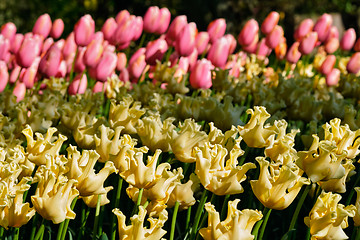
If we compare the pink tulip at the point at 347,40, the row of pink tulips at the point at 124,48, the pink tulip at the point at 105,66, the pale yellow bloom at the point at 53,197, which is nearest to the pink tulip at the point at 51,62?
the row of pink tulips at the point at 124,48

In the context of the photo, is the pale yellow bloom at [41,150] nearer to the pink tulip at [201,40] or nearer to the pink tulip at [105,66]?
the pink tulip at [105,66]

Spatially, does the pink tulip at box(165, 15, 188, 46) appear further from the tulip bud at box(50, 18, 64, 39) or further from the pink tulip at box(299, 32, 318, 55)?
the pink tulip at box(299, 32, 318, 55)

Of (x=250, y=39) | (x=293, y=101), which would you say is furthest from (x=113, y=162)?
(x=250, y=39)

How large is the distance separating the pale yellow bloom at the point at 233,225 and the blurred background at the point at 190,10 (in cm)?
664

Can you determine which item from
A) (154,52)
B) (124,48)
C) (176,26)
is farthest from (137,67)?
(176,26)

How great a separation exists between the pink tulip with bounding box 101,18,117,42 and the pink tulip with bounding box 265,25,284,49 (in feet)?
4.01

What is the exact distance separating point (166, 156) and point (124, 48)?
69.7 inches

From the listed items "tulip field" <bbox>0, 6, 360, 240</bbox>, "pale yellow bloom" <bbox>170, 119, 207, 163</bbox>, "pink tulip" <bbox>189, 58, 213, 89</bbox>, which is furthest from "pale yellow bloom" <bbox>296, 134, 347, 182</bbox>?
"pink tulip" <bbox>189, 58, 213, 89</bbox>

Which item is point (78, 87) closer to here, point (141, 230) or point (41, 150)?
point (41, 150)

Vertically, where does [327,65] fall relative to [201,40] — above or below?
below

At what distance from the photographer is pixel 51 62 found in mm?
2992

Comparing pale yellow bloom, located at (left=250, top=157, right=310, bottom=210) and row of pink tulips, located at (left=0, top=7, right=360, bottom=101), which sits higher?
pale yellow bloom, located at (left=250, top=157, right=310, bottom=210)

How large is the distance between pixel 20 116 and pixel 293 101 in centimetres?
129

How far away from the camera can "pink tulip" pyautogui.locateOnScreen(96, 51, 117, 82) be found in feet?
9.66
